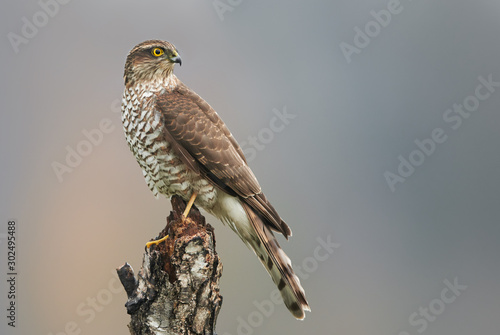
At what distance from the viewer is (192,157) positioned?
112 inches

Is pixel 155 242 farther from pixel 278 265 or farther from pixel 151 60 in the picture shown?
pixel 151 60

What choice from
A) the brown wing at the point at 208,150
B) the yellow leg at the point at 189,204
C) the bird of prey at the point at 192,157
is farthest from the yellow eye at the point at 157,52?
the yellow leg at the point at 189,204

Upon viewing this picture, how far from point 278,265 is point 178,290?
2.09 ft

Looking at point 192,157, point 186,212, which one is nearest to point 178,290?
point 186,212

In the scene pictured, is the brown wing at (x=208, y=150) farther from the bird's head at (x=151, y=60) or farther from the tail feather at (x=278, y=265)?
the bird's head at (x=151, y=60)

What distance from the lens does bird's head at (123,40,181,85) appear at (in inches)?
118

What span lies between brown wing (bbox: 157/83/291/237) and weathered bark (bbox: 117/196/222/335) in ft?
1.41

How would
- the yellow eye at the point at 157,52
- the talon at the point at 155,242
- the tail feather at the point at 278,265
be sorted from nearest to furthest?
the talon at the point at 155,242 → the tail feather at the point at 278,265 → the yellow eye at the point at 157,52

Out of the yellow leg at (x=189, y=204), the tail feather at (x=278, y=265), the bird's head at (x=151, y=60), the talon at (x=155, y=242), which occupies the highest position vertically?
the bird's head at (x=151, y=60)

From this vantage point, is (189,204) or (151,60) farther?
(151,60)

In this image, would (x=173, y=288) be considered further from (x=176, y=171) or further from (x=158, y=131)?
(x=158, y=131)

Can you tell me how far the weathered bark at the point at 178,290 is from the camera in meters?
2.49

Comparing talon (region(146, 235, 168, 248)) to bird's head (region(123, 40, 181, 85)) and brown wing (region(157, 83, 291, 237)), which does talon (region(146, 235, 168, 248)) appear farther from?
bird's head (region(123, 40, 181, 85))

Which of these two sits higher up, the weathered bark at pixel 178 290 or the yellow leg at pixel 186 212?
the yellow leg at pixel 186 212
